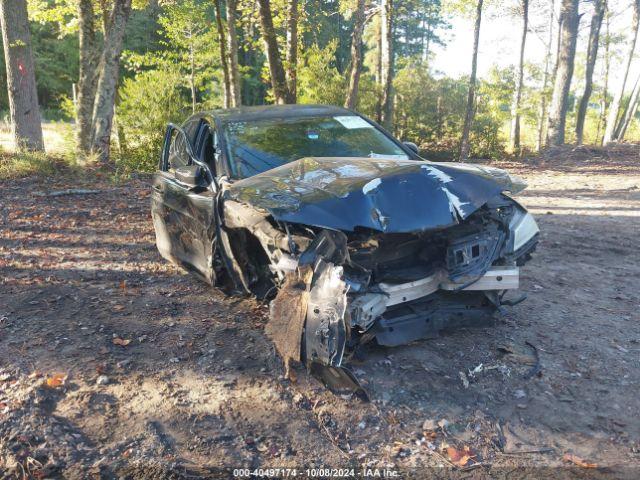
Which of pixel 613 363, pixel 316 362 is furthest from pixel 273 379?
pixel 613 363

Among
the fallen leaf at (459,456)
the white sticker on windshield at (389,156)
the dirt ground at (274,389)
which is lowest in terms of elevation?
the fallen leaf at (459,456)

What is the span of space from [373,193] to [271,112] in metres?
2.26

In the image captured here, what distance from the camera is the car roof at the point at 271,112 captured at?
17.5 feet

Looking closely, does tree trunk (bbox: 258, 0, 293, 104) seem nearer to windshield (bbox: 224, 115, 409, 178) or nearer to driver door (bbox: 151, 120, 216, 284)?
driver door (bbox: 151, 120, 216, 284)

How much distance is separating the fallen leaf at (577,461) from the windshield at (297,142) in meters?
2.91

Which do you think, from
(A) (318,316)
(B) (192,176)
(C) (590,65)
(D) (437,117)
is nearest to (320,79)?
(D) (437,117)

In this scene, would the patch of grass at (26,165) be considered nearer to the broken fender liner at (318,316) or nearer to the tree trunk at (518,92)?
the broken fender liner at (318,316)

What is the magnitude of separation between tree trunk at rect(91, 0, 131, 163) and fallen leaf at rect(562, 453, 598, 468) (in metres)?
10.6

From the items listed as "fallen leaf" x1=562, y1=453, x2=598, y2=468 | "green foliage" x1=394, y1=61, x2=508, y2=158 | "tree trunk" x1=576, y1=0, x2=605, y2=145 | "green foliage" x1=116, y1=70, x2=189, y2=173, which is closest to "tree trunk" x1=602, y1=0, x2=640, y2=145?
"tree trunk" x1=576, y1=0, x2=605, y2=145

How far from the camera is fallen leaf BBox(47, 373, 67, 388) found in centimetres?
365

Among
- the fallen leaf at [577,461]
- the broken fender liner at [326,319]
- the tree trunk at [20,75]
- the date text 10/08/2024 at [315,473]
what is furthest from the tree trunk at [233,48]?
the fallen leaf at [577,461]

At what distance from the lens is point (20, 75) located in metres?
11.7

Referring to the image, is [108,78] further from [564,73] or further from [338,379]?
[564,73]

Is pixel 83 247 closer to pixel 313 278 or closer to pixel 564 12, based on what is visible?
pixel 313 278
